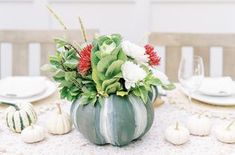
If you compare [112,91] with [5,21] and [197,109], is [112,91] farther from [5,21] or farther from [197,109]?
[5,21]

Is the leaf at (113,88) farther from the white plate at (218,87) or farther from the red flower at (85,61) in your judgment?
the white plate at (218,87)

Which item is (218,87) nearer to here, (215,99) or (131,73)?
(215,99)

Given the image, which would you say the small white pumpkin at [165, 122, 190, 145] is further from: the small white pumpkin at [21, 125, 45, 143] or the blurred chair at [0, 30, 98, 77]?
the blurred chair at [0, 30, 98, 77]

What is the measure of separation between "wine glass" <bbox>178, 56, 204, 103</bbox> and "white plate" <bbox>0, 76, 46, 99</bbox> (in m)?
0.48

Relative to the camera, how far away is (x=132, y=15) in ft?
8.70

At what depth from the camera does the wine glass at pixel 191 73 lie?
1.26 metres

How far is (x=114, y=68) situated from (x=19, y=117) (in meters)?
0.31

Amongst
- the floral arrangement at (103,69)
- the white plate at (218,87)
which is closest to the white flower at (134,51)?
the floral arrangement at (103,69)

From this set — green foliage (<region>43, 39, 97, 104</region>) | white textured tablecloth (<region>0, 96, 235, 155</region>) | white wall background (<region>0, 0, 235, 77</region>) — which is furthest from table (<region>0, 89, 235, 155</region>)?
white wall background (<region>0, 0, 235, 77</region>)

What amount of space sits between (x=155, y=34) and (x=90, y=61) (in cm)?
92

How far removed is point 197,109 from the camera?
1.34 metres

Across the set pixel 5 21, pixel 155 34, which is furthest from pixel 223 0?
pixel 5 21

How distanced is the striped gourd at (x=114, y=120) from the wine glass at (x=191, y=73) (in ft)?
0.97

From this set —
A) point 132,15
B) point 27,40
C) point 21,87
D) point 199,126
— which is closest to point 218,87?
point 199,126
